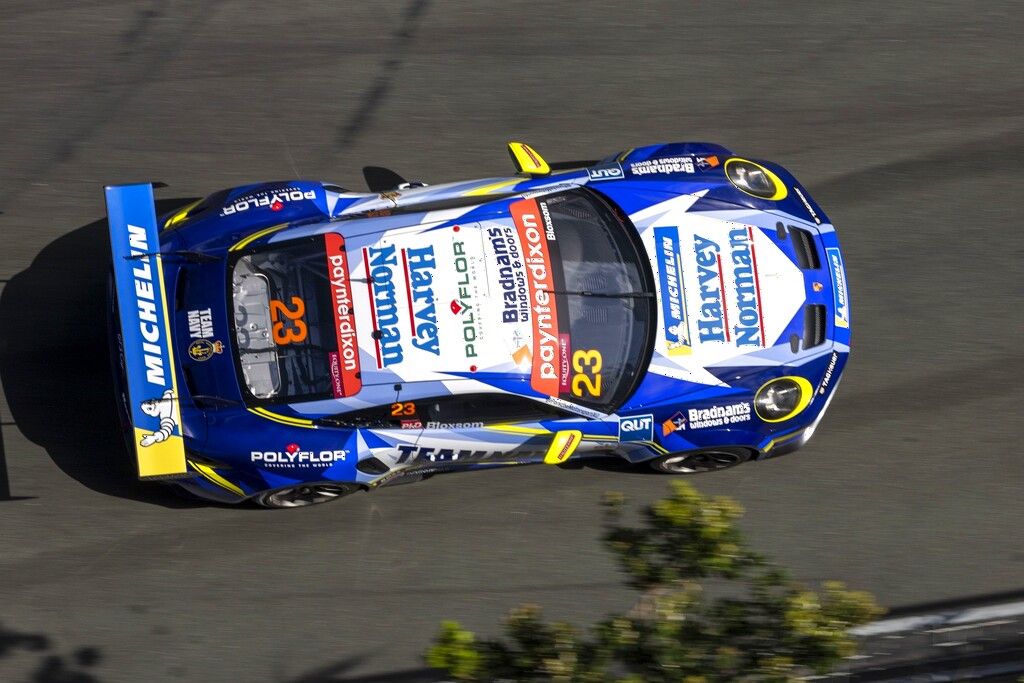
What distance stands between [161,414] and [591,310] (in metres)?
2.56

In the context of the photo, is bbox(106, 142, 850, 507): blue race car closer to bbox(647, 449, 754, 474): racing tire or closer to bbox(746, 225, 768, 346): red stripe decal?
bbox(746, 225, 768, 346): red stripe decal

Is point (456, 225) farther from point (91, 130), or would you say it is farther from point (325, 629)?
point (91, 130)

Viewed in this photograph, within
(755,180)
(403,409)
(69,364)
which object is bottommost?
(403,409)

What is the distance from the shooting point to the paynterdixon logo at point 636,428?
18.7ft

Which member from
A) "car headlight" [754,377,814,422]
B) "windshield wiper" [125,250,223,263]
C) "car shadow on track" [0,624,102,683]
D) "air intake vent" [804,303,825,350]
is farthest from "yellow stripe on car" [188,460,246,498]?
"air intake vent" [804,303,825,350]

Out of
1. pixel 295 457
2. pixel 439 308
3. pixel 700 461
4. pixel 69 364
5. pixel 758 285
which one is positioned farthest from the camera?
pixel 69 364

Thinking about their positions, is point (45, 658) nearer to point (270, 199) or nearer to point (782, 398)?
point (270, 199)

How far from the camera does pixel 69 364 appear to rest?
6777mm

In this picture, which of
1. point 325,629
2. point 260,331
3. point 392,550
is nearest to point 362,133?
point 260,331

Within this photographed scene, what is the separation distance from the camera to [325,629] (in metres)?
6.45

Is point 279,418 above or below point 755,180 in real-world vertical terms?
below

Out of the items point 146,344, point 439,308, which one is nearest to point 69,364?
point 146,344

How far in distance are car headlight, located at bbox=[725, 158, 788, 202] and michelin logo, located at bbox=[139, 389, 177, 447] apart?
12.4 ft

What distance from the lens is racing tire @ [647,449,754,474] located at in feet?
20.1
